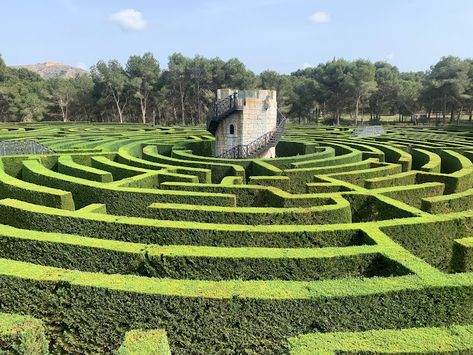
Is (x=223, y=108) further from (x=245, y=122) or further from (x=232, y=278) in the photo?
(x=232, y=278)

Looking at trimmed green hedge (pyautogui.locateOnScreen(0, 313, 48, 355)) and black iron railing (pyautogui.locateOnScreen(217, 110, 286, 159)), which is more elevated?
black iron railing (pyautogui.locateOnScreen(217, 110, 286, 159))

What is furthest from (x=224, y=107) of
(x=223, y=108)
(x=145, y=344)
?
(x=145, y=344)

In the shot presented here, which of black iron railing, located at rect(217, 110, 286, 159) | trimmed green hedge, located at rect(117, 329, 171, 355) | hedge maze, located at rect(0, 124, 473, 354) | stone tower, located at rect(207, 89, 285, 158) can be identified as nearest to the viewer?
trimmed green hedge, located at rect(117, 329, 171, 355)

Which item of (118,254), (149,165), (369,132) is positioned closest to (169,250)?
(118,254)

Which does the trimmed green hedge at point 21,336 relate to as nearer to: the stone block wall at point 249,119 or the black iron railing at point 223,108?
the stone block wall at point 249,119

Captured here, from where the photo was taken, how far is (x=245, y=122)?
90.0ft

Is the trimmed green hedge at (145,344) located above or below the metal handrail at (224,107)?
below

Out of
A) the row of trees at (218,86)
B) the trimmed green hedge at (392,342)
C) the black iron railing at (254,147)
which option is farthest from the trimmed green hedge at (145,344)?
the row of trees at (218,86)

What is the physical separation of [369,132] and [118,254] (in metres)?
42.2

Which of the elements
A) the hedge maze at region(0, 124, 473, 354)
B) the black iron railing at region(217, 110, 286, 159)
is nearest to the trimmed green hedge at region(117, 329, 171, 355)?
the hedge maze at region(0, 124, 473, 354)

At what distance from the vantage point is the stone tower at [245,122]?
27.4m

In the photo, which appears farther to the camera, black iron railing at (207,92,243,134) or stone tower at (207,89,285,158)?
stone tower at (207,89,285,158)

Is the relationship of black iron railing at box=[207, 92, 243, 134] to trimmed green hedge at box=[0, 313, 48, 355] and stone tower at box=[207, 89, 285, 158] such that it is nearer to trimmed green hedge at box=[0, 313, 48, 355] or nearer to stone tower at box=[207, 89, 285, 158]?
stone tower at box=[207, 89, 285, 158]

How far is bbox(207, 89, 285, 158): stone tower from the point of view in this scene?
27.4 metres
